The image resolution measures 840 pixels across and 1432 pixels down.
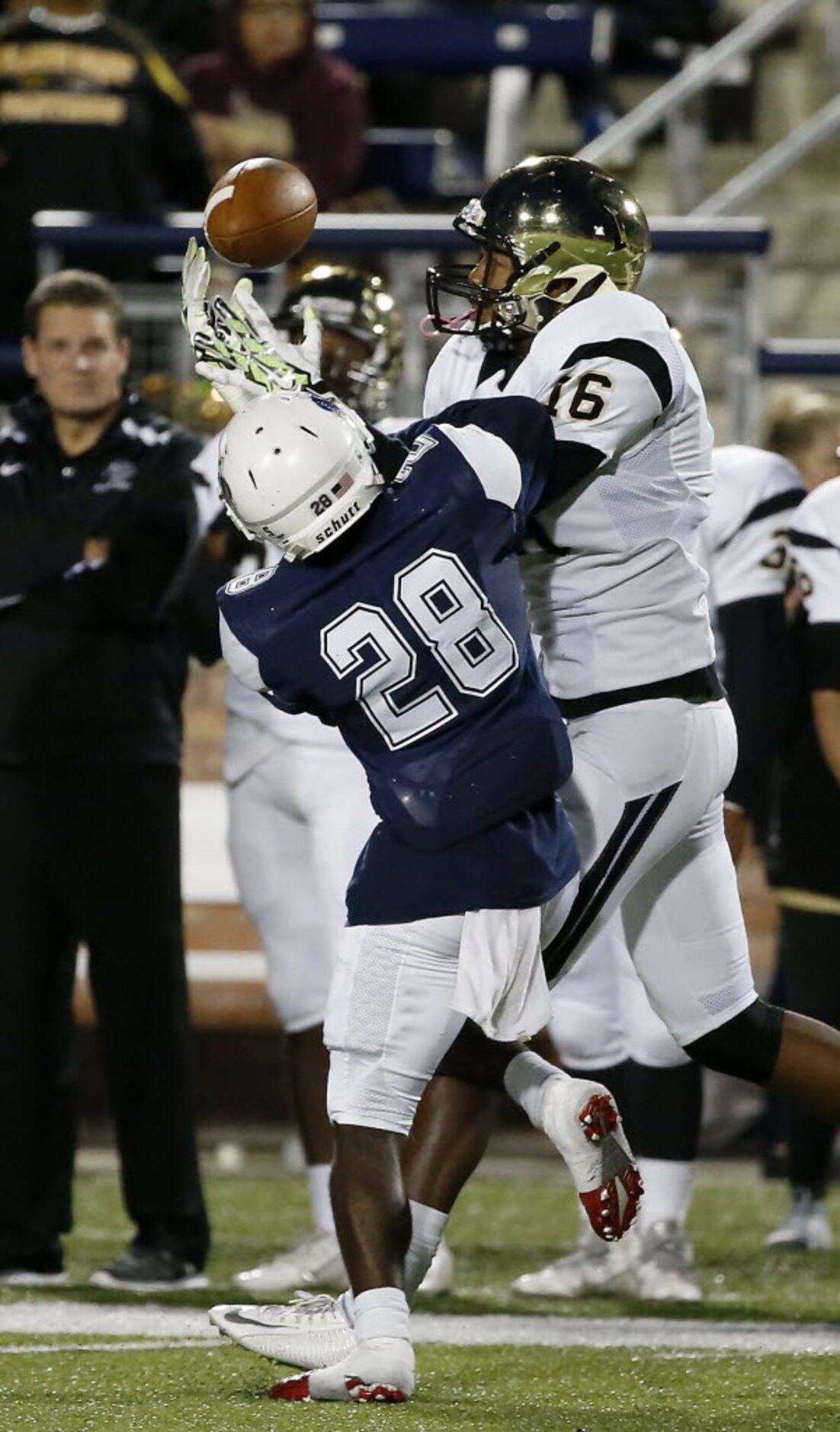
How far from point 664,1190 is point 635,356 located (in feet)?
6.36

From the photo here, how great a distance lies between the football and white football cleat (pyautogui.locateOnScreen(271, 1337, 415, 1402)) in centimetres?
170

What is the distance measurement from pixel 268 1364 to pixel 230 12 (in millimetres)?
5976

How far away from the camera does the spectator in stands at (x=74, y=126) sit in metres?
7.88

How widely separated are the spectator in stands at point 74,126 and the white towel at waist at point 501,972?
4756 millimetres

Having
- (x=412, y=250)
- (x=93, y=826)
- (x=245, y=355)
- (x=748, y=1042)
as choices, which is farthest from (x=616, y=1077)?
(x=412, y=250)

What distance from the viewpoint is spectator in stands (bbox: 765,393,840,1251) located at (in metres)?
5.21

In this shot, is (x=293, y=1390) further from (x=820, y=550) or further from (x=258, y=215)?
(x=820, y=550)

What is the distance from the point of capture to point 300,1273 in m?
4.88

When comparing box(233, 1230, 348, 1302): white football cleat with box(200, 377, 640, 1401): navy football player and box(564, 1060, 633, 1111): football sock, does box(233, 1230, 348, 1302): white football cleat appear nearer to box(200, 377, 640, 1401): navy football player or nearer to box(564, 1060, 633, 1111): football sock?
box(564, 1060, 633, 1111): football sock

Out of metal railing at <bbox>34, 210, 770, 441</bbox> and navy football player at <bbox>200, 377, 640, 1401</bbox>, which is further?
metal railing at <bbox>34, 210, 770, 441</bbox>

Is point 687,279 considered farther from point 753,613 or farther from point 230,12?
point 753,613

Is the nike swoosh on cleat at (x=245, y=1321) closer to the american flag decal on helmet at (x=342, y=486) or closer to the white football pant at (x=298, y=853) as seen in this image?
the american flag decal on helmet at (x=342, y=486)

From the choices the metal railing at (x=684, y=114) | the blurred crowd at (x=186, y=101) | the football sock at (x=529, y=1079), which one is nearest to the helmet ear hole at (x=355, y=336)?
the football sock at (x=529, y=1079)

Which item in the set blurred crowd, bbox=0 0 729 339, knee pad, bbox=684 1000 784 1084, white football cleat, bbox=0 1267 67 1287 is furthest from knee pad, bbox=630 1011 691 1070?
blurred crowd, bbox=0 0 729 339
